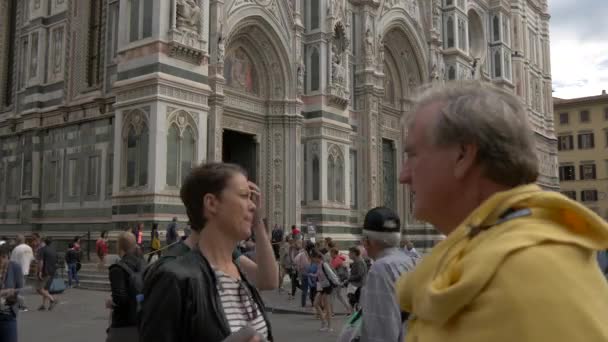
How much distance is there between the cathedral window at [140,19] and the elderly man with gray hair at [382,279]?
1419 centimetres

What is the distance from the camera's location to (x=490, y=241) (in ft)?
3.61

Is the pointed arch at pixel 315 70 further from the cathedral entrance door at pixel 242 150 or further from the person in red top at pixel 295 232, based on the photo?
the person in red top at pixel 295 232

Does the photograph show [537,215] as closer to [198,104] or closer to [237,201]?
[237,201]

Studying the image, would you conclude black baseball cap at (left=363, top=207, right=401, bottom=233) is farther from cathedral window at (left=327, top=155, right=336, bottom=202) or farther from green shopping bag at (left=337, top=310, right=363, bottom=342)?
cathedral window at (left=327, top=155, right=336, bottom=202)

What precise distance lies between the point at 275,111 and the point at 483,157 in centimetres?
2015

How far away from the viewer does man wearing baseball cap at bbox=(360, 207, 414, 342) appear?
2959mm

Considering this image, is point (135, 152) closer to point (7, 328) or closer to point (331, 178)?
point (331, 178)

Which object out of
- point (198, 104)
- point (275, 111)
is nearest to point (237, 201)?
point (198, 104)

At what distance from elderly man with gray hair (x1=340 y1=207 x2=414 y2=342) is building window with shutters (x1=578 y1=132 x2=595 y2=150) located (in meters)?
55.9

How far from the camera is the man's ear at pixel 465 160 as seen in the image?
130 centimetres

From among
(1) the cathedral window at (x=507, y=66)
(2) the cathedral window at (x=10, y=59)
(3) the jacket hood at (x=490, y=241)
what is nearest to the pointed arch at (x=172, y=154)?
(2) the cathedral window at (x=10, y=59)

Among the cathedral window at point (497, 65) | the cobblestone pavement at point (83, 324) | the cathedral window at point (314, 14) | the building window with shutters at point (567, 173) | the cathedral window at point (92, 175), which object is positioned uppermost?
the cathedral window at point (497, 65)

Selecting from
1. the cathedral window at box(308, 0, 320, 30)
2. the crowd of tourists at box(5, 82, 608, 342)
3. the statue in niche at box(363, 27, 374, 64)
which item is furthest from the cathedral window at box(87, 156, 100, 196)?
the crowd of tourists at box(5, 82, 608, 342)

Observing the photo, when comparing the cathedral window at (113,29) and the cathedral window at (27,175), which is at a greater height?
the cathedral window at (113,29)
